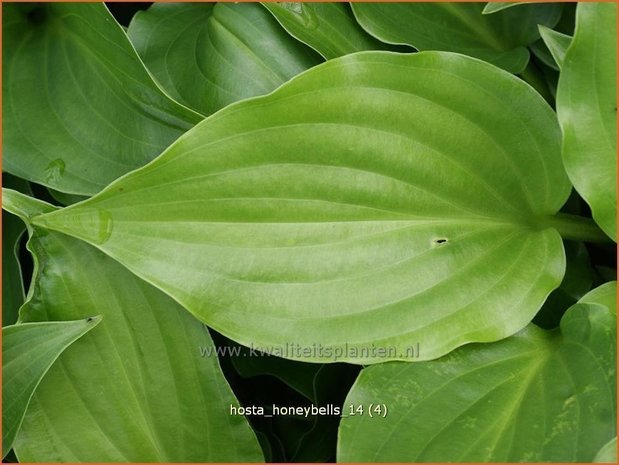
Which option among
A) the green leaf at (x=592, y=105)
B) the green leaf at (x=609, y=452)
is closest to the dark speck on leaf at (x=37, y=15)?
the green leaf at (x=592, y=105)

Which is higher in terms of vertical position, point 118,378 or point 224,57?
point 224,57

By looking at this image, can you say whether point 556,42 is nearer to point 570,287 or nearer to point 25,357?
point 570,287

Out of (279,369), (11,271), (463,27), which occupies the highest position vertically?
(463,27)

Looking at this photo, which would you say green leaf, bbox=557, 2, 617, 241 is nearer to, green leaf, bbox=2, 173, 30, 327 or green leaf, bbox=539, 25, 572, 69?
green leaf, bbox=539, 25, 572, 69

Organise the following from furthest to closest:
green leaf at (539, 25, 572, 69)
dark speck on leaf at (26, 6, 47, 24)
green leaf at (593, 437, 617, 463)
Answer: dark speck on leaf at (26, 6, 47, 24), green leaf at (539, 25, 572, 69), green leaf at (593, 437, 617, 463)

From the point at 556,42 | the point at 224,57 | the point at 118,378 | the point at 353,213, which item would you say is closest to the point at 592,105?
the point at 556,42

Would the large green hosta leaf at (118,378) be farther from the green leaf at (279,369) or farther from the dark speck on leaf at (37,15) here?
the dark speck on leaf at (37,15)

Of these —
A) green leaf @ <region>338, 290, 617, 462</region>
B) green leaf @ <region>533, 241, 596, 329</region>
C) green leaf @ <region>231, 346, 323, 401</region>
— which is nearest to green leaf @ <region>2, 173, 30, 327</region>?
green leaf @ <region>231, 346, 323, 401</region>
